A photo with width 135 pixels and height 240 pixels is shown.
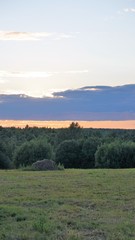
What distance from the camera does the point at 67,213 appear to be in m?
16.7

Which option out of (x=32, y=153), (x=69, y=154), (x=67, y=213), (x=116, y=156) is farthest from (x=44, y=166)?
(x=69, y=154)

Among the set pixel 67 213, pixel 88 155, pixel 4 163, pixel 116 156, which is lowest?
pixel 67 213

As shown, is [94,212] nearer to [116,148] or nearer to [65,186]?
[65,186]

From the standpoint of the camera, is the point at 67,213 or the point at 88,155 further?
the point at 88,155

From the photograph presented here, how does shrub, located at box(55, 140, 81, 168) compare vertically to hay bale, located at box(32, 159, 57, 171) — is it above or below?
above

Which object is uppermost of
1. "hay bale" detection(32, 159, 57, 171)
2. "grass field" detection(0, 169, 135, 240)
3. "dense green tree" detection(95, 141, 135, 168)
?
"dense green tree" detection(95, 141, 135, 168)

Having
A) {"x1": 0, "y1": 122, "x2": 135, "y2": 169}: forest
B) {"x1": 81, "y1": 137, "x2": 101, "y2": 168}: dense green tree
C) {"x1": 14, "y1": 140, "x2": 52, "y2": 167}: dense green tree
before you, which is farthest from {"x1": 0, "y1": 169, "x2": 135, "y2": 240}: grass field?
{"x1": 81, "y1": 137, "x2": 101, "y2": 168}: dense green tree

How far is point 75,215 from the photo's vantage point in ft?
53.6

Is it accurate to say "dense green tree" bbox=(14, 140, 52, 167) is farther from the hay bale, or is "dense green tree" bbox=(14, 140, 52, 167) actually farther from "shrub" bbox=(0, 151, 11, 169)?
the hay bale

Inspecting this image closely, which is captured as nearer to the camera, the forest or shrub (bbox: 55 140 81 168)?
the forest

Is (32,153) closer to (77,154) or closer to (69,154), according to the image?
(69,154)

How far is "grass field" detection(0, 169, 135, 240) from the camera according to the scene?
1308 cm

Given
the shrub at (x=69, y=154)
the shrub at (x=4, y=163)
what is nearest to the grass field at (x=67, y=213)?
the shrub at (x=4, y=163)

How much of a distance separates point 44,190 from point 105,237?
39.7ft
